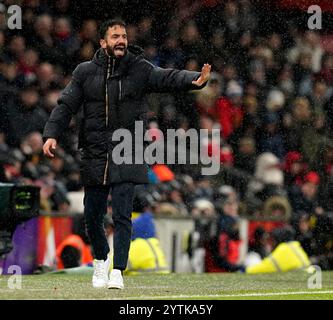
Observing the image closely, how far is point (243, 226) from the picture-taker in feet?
50.1

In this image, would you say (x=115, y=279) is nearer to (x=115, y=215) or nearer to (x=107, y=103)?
(x=115, y=215)

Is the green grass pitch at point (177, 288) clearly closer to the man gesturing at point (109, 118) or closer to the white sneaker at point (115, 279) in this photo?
the white sneaker at point (115, 279)

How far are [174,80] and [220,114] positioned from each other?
8.70 meters

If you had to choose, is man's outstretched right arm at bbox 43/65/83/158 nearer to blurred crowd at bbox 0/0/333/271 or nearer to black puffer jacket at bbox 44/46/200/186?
black puffer jacket at bbox 44/46/200/186

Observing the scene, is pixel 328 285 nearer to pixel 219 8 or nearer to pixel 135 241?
pixel 135 241

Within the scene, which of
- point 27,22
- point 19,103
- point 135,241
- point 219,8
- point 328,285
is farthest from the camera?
point 219,8

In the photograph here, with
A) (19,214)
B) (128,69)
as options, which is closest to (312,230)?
(19,214)

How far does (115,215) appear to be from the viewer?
8.80m

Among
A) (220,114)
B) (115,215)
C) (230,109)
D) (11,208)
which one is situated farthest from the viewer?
(230,109)

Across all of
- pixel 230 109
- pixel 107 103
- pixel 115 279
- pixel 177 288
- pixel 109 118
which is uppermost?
pixel 230 109

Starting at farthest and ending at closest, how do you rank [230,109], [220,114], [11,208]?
[230,109], [220,114], [11,208]

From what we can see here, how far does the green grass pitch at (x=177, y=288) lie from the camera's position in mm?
8398

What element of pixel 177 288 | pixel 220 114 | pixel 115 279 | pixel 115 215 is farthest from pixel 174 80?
pixel 220 114

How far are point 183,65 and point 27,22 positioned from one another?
2568 millimetres
